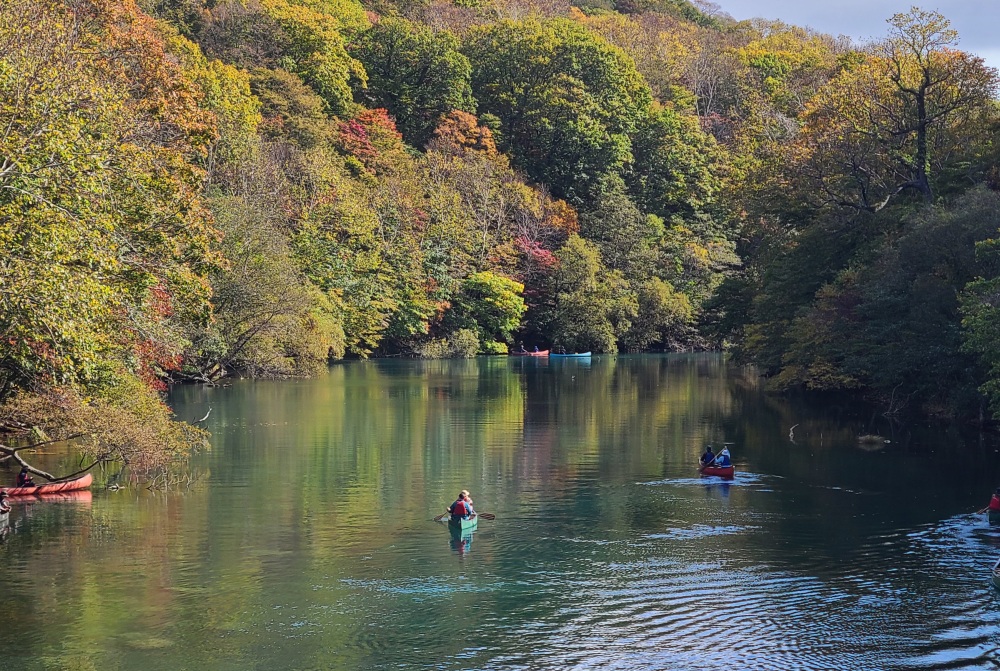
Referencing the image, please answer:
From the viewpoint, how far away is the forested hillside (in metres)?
24.6

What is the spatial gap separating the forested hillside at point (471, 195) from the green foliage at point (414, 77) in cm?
29

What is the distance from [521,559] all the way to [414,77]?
90592 millimetres

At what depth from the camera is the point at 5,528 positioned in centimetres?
2348

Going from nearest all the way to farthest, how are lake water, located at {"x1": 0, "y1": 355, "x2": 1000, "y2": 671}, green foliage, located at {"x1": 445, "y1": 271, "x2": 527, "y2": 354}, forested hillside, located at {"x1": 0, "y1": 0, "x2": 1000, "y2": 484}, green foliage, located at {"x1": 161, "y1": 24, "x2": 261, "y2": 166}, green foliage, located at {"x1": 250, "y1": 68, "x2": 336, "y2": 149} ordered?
lake water, located at {"x1": 0, "y1": 355, "x2": 1000, "y2": 671} < forested hillside, located at {"x1": 0, "y1": 0, "x2": 1000, "y2": 484} < green foliage, located at {"x1": 161, "y1": 24, "x2": 261, "y2": 166} < green foliage, located at {"x1": 250, "y1": 68, "x2": 336, "y2": 149} < green foliage, located at {"x1": 445, "y1": 271, "x2": 527, "y2": 354}

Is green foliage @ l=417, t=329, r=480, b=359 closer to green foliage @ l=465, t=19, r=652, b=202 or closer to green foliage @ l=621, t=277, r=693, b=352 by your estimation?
green foliage @ l=621, t=277, r=693, b=352

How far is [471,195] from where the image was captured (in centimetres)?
9919

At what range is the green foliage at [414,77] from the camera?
107m

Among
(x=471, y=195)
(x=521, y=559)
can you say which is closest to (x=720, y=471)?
(x=521, y=559)

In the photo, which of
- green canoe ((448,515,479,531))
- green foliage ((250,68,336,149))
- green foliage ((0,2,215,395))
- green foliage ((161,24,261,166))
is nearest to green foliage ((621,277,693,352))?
green foliage ((250,68,336,149))

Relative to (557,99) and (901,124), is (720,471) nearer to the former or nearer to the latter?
(901,124)

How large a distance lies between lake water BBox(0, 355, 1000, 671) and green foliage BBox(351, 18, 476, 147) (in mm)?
69492

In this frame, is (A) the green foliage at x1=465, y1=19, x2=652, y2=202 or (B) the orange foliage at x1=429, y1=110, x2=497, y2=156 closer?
(B) the orange foliage at x1=429, y1=110, x2=497, y2=156

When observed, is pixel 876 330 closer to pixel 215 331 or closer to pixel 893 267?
pixel 893 267

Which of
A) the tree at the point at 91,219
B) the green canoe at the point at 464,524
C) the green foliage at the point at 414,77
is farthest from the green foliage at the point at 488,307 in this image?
the green canoe at the point at 464,524
